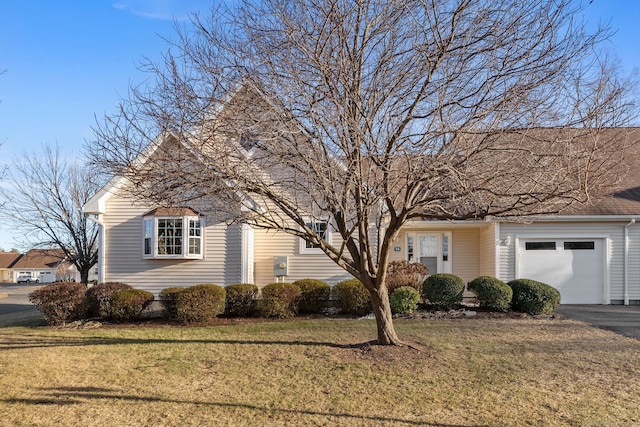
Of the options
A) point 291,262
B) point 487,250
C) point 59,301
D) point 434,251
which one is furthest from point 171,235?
point 487,250

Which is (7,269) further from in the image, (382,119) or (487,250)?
(382,119)

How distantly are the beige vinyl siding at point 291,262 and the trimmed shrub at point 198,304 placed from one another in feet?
9.03

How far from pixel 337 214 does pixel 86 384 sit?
13.8 ft

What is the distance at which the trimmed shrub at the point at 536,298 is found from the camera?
41.8 ft

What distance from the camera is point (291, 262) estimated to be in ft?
50.3

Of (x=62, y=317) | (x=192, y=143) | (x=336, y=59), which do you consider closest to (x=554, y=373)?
(x=336, y=59)

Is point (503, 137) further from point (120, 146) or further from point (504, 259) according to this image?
point (504, 259)

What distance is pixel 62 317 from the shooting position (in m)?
12.9

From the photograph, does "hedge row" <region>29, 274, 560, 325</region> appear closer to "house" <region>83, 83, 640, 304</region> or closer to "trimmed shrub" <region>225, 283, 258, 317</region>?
"trimmed shrub" <region>225, 283, 258, 317</region>

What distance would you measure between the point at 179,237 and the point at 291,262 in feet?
10.7

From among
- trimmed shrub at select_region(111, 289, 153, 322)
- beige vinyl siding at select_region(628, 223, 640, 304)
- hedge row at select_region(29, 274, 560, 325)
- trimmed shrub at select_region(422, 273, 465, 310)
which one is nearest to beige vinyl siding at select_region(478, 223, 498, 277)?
hedge row at select_region(29, 274, 560, 325)

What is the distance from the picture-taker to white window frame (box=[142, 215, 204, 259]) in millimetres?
14602

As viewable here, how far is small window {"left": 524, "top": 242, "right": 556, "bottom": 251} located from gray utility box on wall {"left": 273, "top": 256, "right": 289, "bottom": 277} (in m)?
7.17

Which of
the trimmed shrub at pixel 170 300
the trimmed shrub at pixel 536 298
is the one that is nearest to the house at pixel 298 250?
the trimmed shrub at pixel 170 300
